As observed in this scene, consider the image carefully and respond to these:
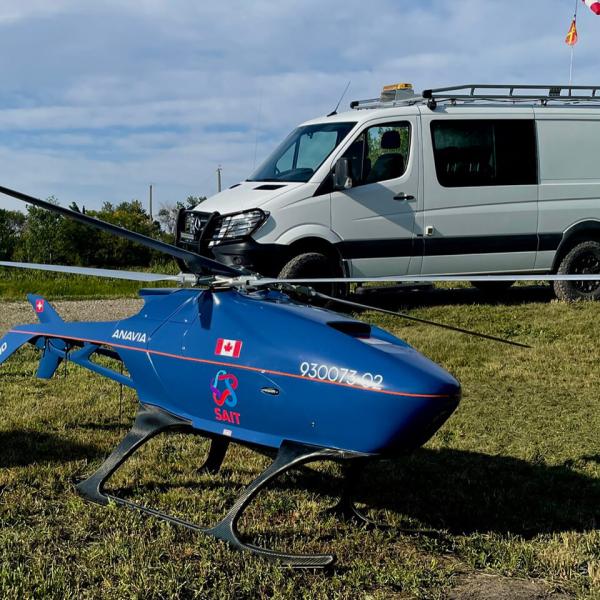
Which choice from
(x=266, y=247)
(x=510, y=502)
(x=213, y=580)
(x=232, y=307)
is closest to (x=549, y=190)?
(x=266, y=247)

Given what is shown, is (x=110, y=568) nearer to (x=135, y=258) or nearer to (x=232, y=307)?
(x=232, y=307)

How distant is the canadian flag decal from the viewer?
12.6ft

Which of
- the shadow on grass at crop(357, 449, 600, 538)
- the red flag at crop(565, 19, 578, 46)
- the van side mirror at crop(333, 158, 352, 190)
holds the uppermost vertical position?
the red flag at crop(565, 19, 578, 46)

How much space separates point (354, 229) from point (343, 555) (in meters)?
6.04

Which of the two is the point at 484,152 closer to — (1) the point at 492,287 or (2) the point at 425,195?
(2) the point at 425,195

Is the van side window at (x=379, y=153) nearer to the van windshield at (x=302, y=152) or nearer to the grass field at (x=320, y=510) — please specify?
the van windshield at (x=302, y=152)

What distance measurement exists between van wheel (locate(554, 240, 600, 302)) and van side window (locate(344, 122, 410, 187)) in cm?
256

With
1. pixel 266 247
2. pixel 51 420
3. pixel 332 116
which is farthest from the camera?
pixel 332 116

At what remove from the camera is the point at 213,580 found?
3475mm

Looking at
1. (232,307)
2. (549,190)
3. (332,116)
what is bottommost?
(232,307)

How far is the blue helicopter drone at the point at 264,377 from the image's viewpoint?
3488 mm

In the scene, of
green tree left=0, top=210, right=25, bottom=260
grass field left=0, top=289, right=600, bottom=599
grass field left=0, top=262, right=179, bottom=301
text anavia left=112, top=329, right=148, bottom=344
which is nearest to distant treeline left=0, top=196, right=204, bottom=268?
green tree left=0, top=210, right=25, bottom=260

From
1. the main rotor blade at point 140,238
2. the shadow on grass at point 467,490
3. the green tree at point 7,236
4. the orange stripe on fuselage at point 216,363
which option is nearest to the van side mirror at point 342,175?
the shadow on grass at point 467,490

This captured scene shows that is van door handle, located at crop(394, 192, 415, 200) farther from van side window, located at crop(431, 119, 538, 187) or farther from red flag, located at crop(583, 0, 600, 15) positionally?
red flag, located at crop(583, 0, 600, 15)
